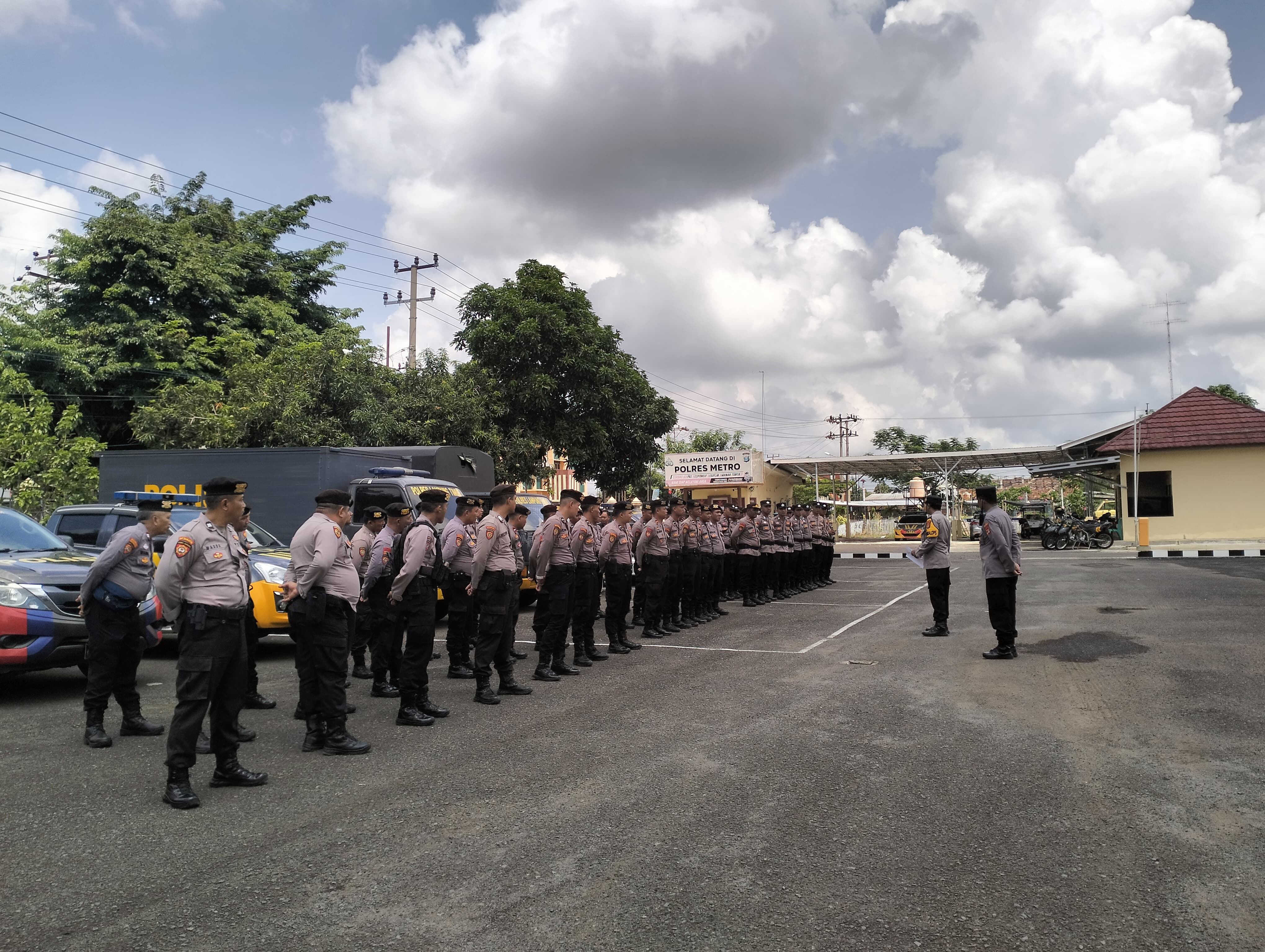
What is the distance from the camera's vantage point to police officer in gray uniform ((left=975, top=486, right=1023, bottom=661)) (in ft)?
31.0

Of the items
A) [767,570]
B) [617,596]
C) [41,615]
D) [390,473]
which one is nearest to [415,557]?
[41,615]

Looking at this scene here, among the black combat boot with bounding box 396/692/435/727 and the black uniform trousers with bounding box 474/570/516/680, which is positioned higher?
the black uniform trousers with bounding box 474/570/516/680

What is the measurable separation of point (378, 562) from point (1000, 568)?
6671 mm

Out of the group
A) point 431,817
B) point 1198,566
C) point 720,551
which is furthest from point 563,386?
point 431,817

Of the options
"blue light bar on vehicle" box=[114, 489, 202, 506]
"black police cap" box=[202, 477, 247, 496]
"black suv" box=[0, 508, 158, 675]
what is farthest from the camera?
"blue light bar on vehicle" box=[114, 489, 202, 506]

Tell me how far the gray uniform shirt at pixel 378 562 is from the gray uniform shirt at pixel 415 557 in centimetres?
68

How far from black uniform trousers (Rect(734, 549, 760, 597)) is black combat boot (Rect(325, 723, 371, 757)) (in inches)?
410

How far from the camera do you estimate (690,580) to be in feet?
44.2

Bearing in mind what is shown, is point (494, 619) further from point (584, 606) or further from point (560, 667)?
point (584, 606)

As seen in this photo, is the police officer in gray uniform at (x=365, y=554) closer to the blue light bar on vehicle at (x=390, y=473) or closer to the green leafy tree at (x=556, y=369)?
the blue light bar on vehicle at (x=390, y=473)

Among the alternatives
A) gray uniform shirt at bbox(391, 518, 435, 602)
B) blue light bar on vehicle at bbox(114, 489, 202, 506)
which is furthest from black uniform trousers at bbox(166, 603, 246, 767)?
blue light bar on vehicle at bbox(114, 489, 202, 506)

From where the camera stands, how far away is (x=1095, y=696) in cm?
743

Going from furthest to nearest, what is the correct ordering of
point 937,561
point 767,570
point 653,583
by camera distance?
point 767,570
point 653,583
point 937,561

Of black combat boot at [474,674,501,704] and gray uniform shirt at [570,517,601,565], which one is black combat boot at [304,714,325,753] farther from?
gray uniform shirt at [570,517,601,565]
